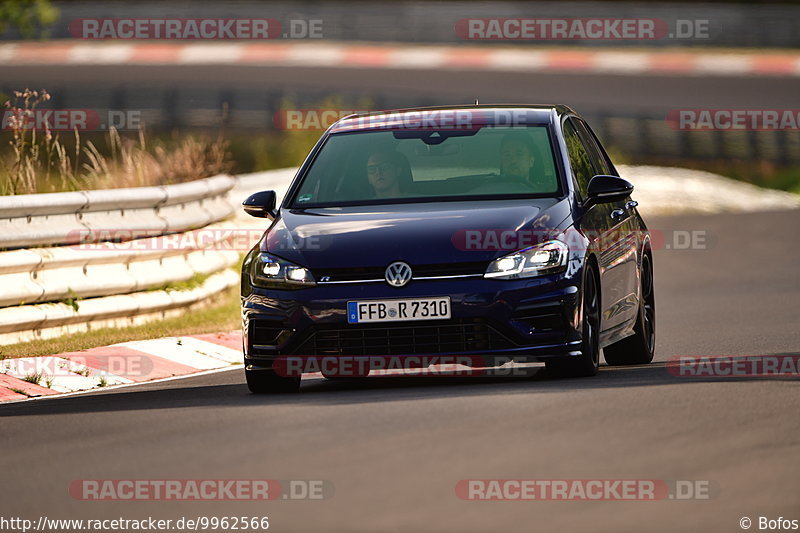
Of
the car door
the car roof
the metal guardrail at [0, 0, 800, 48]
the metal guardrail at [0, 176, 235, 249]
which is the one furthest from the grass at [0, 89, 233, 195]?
the metal guardrail at [0, 0, 800, 48]

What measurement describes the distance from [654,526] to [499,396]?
2.99m

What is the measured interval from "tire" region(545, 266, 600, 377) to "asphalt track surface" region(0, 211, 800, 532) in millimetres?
91

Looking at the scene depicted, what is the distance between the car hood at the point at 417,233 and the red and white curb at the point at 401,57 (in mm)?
27818

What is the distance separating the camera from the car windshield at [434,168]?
400 inches

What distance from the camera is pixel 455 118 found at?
10711 millimetres

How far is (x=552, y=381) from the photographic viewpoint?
31.2 feet

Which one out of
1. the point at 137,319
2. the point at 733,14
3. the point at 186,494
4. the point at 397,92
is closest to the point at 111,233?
the point at 137,319

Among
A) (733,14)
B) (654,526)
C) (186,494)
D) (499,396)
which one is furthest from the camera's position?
(733,14)

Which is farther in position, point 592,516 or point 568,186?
point 568,186

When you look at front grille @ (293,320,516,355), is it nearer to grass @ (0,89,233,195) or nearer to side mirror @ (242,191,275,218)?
side mirror @ (242,191,275,218)

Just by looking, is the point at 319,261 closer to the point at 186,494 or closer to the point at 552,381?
the point at 552,381

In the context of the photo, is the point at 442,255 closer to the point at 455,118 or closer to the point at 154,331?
the point at 455,118

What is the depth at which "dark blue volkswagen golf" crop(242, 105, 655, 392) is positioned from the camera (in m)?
9.23

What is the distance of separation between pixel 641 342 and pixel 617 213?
3.35 ft
